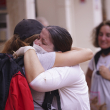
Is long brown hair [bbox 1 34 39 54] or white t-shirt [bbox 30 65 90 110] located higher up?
long brown hair [bbox 1 34 39 54]

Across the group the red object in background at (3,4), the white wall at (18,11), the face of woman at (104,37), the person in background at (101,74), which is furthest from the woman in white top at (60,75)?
the red object in background at (3,4)

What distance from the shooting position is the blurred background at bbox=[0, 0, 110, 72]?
4270 mm

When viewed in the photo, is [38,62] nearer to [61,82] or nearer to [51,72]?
[51,72]

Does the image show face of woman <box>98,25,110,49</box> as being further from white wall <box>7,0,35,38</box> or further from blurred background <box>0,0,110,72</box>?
white wall <box>7,0,35,38</box>

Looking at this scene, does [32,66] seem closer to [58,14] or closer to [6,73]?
[6,73]

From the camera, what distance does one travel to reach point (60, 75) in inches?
56.6

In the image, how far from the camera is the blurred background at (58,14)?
168 inches

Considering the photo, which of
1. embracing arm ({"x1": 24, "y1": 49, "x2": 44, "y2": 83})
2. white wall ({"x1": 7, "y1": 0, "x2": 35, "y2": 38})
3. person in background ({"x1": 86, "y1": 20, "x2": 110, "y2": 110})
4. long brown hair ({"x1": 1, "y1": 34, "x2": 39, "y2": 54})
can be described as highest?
white wall ({"x1": 7, "y1": 0, "x2": 35, "y2": 38})

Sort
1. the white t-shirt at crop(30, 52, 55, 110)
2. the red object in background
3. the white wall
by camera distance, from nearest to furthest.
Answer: the white t-shirt at crop(30, 52, 55, 110) < the white wall < the red object in background

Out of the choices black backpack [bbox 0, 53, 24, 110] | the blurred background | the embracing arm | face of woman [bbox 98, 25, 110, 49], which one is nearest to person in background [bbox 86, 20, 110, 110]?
face of woman [bbox 98, 25, 110, 49]

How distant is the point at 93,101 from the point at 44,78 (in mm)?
1622

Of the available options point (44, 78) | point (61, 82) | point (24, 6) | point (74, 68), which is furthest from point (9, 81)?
point (24, 6)

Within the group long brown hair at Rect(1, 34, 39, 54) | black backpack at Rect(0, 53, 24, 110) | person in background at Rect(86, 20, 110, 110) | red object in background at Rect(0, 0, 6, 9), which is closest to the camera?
black backpack at Rect(0, 53, 24, 110)

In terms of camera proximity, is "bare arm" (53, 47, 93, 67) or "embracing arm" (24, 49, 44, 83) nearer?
"embracing arm" (24, 49, 44, 83)
